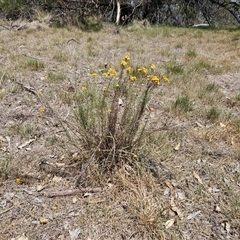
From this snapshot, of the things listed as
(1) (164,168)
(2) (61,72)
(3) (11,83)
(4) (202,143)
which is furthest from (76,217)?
(2) (61,72)

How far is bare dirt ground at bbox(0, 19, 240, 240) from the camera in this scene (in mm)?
1576

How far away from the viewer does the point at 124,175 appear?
1.80 metres

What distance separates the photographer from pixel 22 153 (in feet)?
6.95

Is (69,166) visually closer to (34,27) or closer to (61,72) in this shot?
(61,72)

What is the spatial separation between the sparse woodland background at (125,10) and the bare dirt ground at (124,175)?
→ 503cm

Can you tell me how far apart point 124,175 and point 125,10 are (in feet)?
31.2

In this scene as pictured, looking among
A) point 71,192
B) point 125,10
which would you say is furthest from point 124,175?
point 125,10

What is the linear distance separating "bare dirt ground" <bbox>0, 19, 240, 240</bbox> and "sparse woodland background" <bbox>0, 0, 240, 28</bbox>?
5028 mm

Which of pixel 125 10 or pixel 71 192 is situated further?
pixel 125 10

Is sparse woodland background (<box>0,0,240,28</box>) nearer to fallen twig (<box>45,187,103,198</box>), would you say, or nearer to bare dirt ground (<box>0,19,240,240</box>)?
bare dirt ground (<box>0,19,240,240</box>)

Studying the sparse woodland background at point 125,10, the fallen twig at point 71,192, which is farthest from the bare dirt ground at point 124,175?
the sparse woodland background at point 125,10

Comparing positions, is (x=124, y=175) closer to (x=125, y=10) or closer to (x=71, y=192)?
(x=71, y=192)

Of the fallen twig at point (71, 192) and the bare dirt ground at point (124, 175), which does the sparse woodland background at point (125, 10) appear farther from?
the fallen twig at point (71, 192)

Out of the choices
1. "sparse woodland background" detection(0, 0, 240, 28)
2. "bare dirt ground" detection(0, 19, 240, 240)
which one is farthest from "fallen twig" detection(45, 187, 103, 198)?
"sparse woodland background" detection(0, 0, 240, 28)
